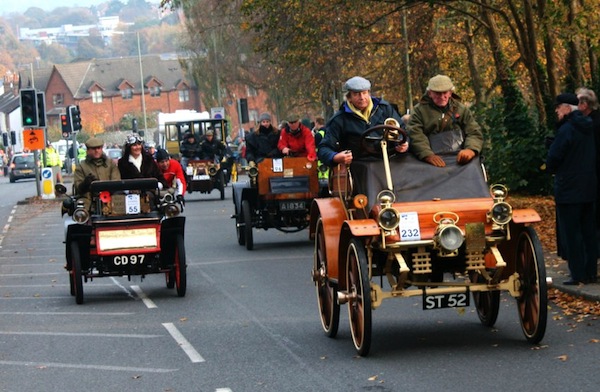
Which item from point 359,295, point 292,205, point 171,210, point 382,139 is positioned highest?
point 382,139

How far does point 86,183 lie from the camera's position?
15.5 meters

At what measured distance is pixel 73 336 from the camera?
12148 millimetres

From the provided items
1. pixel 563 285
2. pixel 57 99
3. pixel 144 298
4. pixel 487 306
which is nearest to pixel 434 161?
pixel 487 306

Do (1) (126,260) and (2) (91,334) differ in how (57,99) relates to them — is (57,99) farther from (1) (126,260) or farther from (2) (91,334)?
(2) (91,334)

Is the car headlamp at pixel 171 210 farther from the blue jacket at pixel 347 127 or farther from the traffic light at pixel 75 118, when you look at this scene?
the traffic light at pixel 75 118

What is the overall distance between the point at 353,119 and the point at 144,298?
200 inches

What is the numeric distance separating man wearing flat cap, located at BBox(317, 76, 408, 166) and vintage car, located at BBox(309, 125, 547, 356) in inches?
11.9

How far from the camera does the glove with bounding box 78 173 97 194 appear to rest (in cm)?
1547

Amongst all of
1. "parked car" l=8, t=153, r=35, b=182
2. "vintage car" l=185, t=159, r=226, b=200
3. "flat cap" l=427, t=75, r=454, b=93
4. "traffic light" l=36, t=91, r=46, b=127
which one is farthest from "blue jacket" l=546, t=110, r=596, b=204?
"parked car" l=8, t=153, r=35, b=182

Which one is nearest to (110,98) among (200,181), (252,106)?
(252,106)

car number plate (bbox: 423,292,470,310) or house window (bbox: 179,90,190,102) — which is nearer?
car number plate (bbox: 423,292,470,310)

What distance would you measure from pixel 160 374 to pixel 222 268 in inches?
341

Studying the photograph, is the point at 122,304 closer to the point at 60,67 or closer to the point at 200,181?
the point at 200,181

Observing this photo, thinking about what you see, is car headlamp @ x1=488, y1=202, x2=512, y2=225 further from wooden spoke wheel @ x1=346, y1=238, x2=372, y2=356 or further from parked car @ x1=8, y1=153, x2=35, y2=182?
parked car @ x1=8, y1=153, x2=35, y2=182
